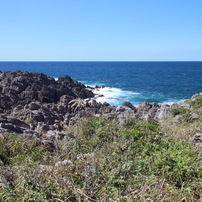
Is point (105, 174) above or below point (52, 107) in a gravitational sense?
above

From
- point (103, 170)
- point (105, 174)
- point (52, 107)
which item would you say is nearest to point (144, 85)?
point (52, 107)

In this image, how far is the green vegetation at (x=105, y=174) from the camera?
386 centimetres

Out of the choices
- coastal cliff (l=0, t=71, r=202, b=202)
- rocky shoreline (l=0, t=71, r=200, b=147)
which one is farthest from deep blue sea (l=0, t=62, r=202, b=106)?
coastal cliff (l=0, t=71, r=202, b=202)

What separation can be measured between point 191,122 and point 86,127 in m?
7.59

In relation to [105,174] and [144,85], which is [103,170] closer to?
[105,174]

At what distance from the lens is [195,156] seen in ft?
19.4

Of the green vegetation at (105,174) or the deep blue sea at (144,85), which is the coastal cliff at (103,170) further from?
the deep blue sea at (144,85)

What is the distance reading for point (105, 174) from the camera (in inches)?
184

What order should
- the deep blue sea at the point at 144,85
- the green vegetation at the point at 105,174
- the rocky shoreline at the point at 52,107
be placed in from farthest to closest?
the deep blue sea at the point at 144,85 → the rocky shoreline at the point at 52,107 → the green vegetation at the point at 105,174

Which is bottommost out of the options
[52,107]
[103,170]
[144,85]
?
[52,107]

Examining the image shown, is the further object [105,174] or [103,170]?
[103,170]

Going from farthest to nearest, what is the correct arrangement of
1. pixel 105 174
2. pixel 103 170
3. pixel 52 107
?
1. pixel 52 107
2. pixel 103 170
3. pixel 105 174

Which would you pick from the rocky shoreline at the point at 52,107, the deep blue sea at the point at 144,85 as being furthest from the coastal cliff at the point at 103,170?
the deep blue sea at the point at 144,85

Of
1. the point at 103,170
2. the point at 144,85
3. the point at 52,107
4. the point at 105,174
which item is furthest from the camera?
the point at 144,85
